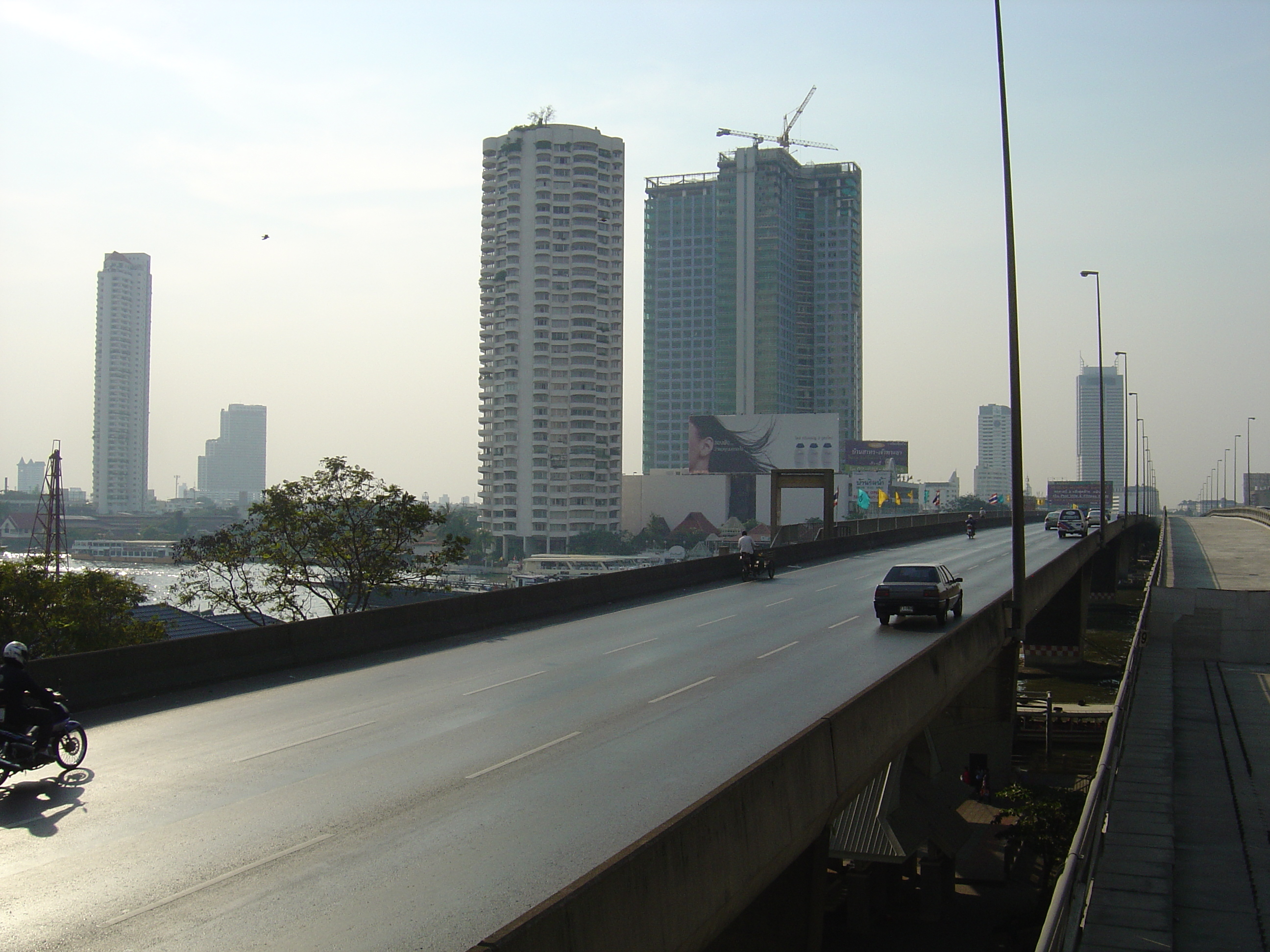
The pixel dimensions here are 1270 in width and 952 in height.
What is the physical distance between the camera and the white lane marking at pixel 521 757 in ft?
37.4

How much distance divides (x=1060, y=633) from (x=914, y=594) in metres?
40.1

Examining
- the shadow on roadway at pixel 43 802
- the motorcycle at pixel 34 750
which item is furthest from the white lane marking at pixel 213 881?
the motorcycle at pixel 34 750

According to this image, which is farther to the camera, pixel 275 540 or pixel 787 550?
pixel 787 550

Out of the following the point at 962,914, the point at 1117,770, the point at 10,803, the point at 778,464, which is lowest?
the point at 962,914

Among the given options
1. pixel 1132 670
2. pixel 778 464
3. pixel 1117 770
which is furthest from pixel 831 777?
pixel 778 464

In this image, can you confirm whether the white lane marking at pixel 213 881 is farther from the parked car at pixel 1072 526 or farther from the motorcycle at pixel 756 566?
the parked car at pixel 1072 526

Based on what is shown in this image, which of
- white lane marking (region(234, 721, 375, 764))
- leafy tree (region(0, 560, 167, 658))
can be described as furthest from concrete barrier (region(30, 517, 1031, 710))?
leafy tree (region(0, 560, 167, 658))

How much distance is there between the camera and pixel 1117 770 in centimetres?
1831

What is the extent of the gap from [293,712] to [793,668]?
827cm

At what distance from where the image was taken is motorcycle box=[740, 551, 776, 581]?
37.3m

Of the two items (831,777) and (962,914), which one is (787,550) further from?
(831,777)

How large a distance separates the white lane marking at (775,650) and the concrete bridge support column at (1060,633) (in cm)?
4186

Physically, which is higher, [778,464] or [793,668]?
[778,464]

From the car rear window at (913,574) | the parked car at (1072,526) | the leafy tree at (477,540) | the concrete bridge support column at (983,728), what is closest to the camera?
the car rear window at (913,574)
